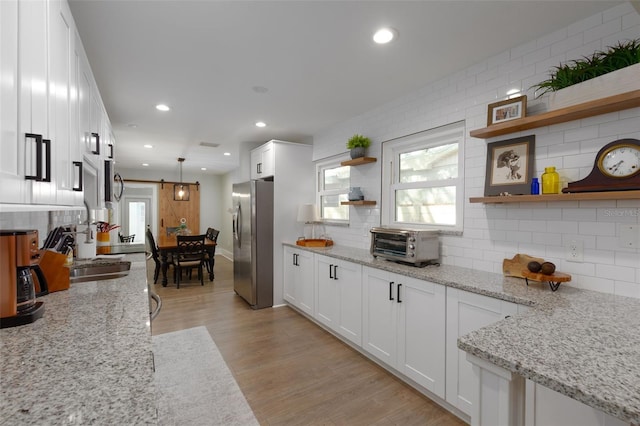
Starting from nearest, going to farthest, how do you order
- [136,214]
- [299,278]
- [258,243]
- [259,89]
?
[259,89]
[299,278]
[258,243]
[136,214]

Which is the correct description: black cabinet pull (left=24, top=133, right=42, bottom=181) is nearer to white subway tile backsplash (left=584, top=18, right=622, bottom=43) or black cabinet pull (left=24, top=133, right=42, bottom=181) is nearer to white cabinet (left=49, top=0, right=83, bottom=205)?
white cabinet (left=49, top=0, right=83, bottom=205)

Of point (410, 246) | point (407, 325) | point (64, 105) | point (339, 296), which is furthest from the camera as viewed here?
point (339, 296)

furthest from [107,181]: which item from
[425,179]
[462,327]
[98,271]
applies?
[462,327]

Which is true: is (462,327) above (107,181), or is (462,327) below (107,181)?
below

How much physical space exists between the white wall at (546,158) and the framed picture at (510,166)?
0.16 feet

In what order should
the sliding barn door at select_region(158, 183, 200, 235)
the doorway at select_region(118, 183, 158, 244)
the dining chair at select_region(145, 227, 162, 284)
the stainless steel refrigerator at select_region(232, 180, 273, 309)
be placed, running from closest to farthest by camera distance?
1. the stainless steel refrigerator at select_region(232, 180, 273, 309)
2. the dining chair at select_region(145, 227, 162, 284)
3. the doorway at select_region(118, 183, 158, 244)
4. the sliding barn door at select_region(158, 183, 200, 235)

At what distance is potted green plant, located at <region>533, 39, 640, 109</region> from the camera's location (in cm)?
152

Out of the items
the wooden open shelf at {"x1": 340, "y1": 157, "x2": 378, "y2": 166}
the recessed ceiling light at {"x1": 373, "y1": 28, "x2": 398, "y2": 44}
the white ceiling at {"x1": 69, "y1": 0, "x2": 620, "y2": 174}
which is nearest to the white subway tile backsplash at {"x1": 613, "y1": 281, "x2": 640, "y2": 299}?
the white ceiling at {"x1": 69, "y1": 0, "x2": 620, "y2": 174}

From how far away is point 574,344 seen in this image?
1.06 metres

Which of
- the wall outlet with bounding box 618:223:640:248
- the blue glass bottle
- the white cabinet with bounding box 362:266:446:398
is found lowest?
the white cabinet with bounding box 362:266:446:398

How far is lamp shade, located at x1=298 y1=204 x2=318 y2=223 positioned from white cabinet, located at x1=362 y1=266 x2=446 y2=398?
1498 millimetres

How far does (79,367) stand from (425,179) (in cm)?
278

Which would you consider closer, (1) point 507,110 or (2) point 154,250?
(1) point 507,110

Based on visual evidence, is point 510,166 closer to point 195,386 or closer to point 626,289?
point 626,289
